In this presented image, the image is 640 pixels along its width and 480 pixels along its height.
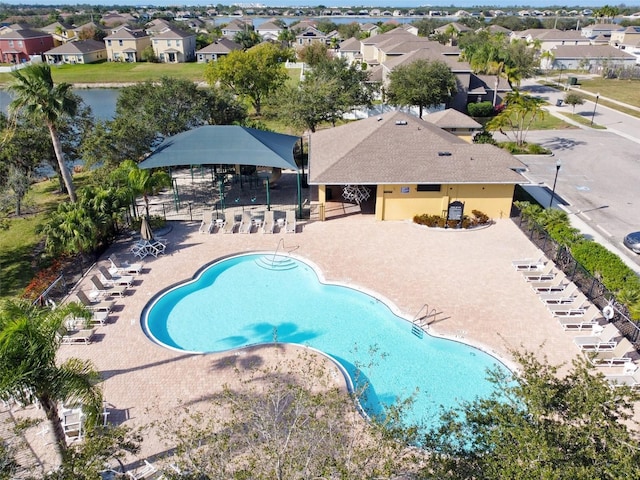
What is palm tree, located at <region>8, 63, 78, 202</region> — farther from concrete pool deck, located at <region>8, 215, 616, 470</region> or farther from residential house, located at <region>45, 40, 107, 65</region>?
residential house, located at <region>45, 40, 107, 65</region>

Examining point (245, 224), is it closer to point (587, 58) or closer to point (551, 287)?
point (551, 287)

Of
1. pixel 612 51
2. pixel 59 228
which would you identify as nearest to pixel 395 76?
pixel 59 228

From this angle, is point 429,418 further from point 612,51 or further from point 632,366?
point 612,51

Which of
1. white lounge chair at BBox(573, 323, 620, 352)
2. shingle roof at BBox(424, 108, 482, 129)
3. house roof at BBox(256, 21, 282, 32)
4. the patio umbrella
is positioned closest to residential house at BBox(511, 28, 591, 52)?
shingle roof at BBox(424, 108, 482, 129)

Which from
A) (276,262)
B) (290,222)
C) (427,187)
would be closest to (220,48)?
(290,222)

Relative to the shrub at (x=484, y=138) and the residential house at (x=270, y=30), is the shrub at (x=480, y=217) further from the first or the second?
the residential house at (x=270, y=30)

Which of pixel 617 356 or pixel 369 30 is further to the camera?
pixel 369 30
